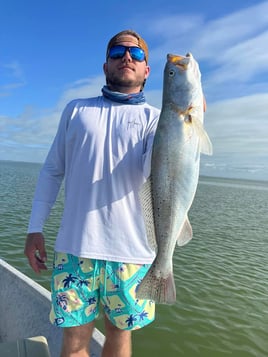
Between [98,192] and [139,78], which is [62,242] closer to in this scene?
[98,192]

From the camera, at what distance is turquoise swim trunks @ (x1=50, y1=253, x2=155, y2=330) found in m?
2.87

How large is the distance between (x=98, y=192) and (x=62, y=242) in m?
0.58

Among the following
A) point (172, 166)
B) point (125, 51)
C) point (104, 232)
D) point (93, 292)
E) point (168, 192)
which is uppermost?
point (125, 51)

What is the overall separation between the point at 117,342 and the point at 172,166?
1.74 meters

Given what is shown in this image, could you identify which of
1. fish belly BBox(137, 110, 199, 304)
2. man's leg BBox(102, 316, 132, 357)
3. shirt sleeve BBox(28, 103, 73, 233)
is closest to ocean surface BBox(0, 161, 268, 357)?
man's leg BBox(102, 316, 132, 357)

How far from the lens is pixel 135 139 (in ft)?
9.81

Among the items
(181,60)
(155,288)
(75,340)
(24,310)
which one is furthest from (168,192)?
(24,310)

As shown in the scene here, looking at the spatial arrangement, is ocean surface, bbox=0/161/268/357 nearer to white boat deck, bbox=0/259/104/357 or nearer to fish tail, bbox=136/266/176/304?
white boat deck, bbox=0/259/104/357

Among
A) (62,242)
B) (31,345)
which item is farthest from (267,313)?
(62,242)

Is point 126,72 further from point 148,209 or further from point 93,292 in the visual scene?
point 93,292

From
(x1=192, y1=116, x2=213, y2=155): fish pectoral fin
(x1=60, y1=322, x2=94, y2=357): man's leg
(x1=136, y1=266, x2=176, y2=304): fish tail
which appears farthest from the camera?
(x1=60, y1=322, x2=94, y2=357): man's leg

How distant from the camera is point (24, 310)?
200 inches

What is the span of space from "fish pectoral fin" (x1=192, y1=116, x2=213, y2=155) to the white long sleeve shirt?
1.62 ft

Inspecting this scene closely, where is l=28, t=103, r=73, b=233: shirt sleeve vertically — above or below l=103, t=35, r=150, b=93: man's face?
below
